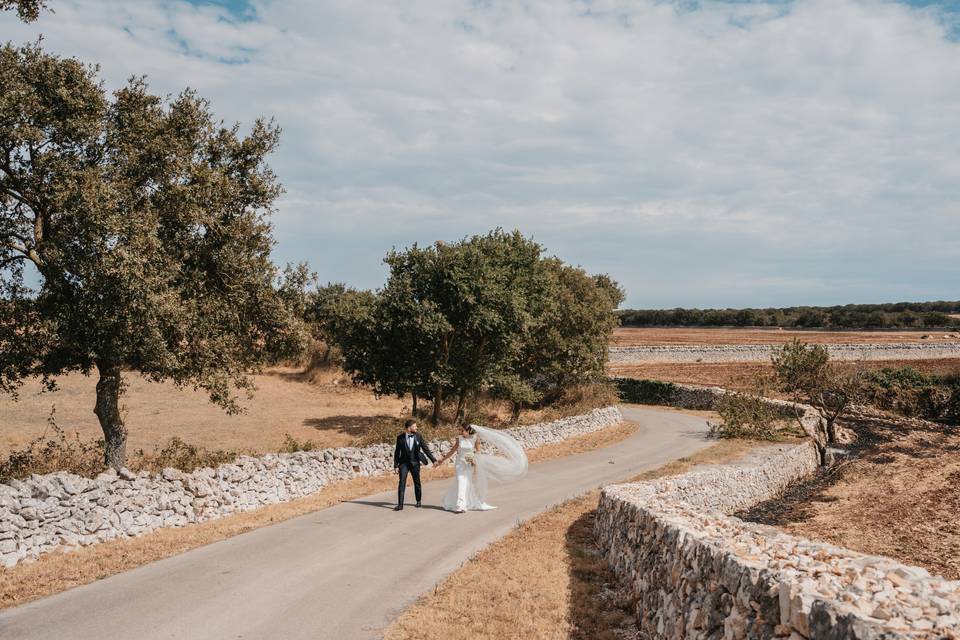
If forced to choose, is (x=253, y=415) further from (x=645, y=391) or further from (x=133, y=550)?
(x=645, y=391)

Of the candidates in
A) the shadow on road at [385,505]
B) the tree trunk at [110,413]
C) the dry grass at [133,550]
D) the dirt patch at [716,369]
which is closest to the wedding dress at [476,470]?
the shadow on road at [385,505]

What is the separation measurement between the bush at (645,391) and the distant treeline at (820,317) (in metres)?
106

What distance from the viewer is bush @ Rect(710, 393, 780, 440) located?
3588 centimetres

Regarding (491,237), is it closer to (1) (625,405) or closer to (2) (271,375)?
(1) (625,405)

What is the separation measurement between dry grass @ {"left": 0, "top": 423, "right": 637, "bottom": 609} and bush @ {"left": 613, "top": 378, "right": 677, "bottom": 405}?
42.2m

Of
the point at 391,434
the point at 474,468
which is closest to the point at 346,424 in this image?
the point at 391,434

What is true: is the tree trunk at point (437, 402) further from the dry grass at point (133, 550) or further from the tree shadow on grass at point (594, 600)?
the tree shadow on grass at point (594, 600)

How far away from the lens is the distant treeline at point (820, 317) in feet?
469

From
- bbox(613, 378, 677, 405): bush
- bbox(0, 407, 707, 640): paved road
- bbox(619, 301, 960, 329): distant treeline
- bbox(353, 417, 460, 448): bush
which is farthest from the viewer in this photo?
bbox(619, 301, 960, 329): distant treeline

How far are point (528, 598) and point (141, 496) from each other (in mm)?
8955

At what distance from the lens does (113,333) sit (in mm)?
15375

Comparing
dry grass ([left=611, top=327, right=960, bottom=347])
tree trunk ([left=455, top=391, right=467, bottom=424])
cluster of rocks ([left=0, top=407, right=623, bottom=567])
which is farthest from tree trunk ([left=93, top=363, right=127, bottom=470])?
dry grass ([left=611, top=327, right=960, bottom=347])

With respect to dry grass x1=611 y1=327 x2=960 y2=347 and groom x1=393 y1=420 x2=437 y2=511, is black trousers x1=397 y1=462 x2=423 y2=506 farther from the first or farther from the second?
dry grass x1=611 y1=327 x2=960 y2=347

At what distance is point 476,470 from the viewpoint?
57.1 feet
